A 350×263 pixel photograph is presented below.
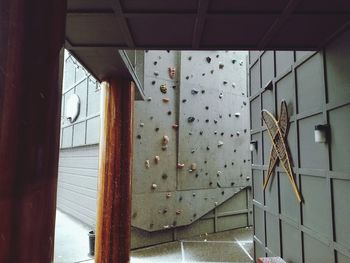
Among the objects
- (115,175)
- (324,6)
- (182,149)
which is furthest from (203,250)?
(324,6)

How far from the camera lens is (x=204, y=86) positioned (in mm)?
8078

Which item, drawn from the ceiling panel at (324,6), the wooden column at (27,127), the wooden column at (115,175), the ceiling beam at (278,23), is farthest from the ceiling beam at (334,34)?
the wooden column at (115,175)

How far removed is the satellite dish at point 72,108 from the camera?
340 inches

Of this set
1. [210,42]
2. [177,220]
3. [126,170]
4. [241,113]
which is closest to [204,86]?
[241,113]

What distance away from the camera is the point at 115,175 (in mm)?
4180

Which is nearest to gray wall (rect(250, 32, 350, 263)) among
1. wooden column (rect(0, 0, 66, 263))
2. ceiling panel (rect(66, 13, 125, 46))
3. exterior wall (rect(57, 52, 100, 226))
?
ceiling panel (rect(66, 13, 125, 46))

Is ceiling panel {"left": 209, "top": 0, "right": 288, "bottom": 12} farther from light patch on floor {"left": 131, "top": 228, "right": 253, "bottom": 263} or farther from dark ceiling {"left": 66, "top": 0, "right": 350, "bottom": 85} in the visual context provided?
light patch on floor {"left": 131, "top": 228, "right": 253, "bottom": 263}

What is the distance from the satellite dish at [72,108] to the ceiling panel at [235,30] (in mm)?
6442

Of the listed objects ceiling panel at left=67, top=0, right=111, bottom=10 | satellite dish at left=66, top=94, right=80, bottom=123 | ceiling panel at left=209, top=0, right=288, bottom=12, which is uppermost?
satellite dish at left=66, top=94, right=80, bottom=123

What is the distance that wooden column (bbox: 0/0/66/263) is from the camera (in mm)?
1168

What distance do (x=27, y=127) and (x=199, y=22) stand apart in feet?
6.07

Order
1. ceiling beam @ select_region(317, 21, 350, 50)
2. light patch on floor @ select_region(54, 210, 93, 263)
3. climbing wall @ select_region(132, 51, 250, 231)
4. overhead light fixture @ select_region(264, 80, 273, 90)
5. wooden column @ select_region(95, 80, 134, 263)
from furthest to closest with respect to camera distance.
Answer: climbing wall @ select_region(132, 51, 250, 231)
light patch on floor @ select_region(54, 210, 93, 263)
overhead light fixture @ select_region(264, 80, 273, 90)
wooden column @ select_region(95, 80, 134, 263)
ceiling beam @ select_region(317, 21, 350, 50)

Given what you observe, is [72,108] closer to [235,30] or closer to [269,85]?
[269,85]

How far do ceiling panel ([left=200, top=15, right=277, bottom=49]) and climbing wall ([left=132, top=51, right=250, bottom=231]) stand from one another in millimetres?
4084
